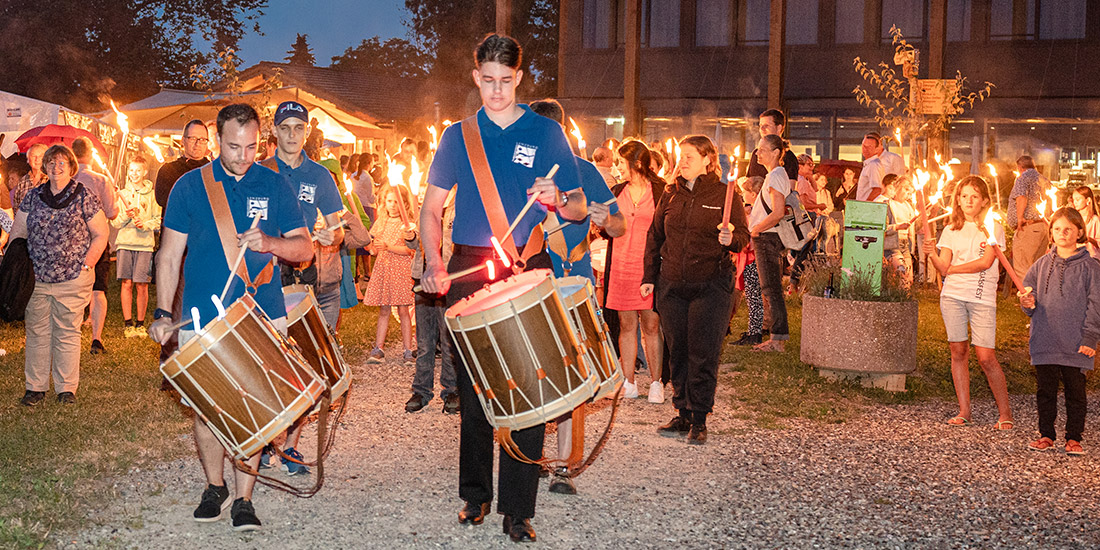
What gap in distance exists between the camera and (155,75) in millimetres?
46594

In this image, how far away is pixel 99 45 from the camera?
4538 cm

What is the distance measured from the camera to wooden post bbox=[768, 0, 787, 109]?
23.0 meters

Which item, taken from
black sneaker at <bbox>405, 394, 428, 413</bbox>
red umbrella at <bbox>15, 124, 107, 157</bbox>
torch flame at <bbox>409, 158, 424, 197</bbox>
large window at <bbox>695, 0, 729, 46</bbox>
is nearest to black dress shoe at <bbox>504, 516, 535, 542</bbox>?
black sneaker at <bbox>405, 394, 428, 413</bbox>

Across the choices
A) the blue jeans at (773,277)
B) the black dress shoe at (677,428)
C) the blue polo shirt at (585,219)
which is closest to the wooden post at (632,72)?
the blue jeans at (773,277)

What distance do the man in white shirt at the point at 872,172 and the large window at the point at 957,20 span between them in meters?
14.3

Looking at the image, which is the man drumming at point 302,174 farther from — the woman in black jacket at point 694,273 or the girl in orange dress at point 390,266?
the girl in orange dress at point 390,266

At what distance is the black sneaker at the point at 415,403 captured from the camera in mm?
Answer: 8180

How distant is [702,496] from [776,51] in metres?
18.7

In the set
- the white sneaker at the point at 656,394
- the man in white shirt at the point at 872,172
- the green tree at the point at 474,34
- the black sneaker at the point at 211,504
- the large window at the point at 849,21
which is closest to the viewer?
the black sneaker at the point at 211,504

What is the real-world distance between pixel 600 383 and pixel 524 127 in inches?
50.2

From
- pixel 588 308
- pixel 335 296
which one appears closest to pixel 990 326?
pixel 588 308

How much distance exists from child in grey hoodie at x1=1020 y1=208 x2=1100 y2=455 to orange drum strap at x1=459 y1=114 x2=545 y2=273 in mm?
3948

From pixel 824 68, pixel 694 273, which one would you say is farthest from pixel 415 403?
pixel 824 68

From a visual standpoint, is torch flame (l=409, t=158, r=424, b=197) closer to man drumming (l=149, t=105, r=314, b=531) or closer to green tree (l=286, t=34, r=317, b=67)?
man drumming (l=149, t=105, r=314, b=531)
